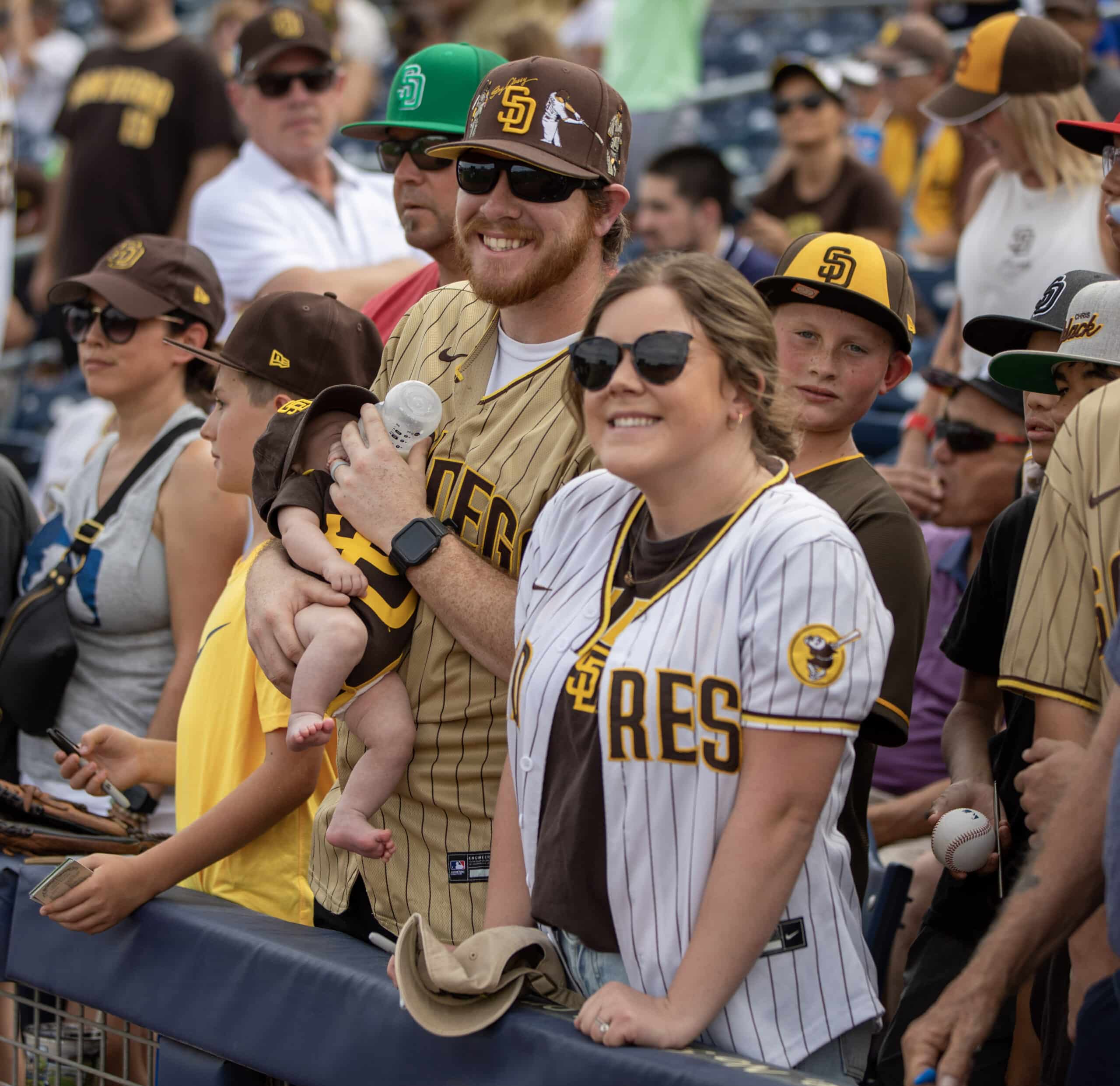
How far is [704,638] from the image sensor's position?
6.34 ft

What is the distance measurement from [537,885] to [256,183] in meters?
3.39

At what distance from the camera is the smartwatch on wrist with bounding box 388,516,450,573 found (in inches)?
93.4

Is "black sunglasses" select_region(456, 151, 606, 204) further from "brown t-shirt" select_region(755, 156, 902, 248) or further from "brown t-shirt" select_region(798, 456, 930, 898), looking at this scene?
"brown t-shirt" select_region(755, 156, 902, 248)

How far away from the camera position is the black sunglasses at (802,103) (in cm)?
637

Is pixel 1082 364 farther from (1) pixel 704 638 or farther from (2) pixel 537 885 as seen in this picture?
(2) pixel 537 885

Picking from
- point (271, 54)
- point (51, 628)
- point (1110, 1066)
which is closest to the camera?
point (1110, 1066)

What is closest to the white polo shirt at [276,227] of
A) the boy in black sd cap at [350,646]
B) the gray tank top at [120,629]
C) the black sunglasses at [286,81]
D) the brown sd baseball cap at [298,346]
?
the black sunglasses at [286,81]

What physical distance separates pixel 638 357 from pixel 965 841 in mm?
1036

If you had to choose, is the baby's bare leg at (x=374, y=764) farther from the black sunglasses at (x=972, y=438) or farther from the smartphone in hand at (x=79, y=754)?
the black sunglasses at (x=972, y=438)

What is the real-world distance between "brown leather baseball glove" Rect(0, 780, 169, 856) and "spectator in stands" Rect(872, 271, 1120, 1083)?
4.99 feet

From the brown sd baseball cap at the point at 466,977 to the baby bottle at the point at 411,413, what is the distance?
2.81ft

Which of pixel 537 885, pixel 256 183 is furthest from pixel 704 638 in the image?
pixel 256 183

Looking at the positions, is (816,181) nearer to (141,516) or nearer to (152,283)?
(152,283)

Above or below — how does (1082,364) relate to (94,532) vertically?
above
